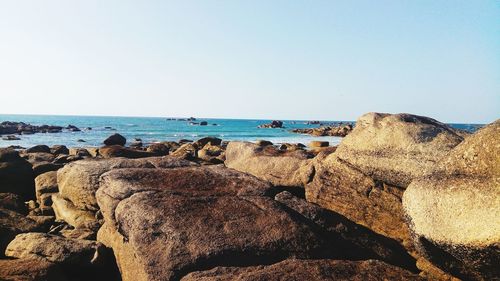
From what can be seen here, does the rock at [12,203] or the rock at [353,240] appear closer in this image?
the rock at [353,240]

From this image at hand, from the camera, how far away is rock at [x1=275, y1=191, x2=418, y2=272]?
6.39 metres

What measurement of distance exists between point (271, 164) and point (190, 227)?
5.59 m

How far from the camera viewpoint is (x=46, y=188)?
39.3 ft

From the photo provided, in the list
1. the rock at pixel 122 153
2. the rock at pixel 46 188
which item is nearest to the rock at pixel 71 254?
the rock at pixel 46 188

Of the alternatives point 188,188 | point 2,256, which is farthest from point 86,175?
point 188,188

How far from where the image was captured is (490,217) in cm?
434

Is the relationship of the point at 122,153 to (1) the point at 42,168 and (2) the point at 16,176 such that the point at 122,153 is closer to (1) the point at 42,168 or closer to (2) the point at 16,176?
(1) the point at 42,168

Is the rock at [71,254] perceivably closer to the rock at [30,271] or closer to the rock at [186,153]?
the rock at [30,271]

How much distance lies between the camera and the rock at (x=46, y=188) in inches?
456

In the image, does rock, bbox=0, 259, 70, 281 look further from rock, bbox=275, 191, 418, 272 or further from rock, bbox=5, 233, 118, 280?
rock, bbox=275, 191, 418, 272

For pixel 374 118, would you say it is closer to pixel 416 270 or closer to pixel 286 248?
pixel 416 270

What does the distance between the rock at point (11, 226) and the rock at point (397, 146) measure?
6611 mm

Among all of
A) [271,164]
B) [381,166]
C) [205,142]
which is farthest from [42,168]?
[205,142]

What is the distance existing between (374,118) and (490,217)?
3789mm
